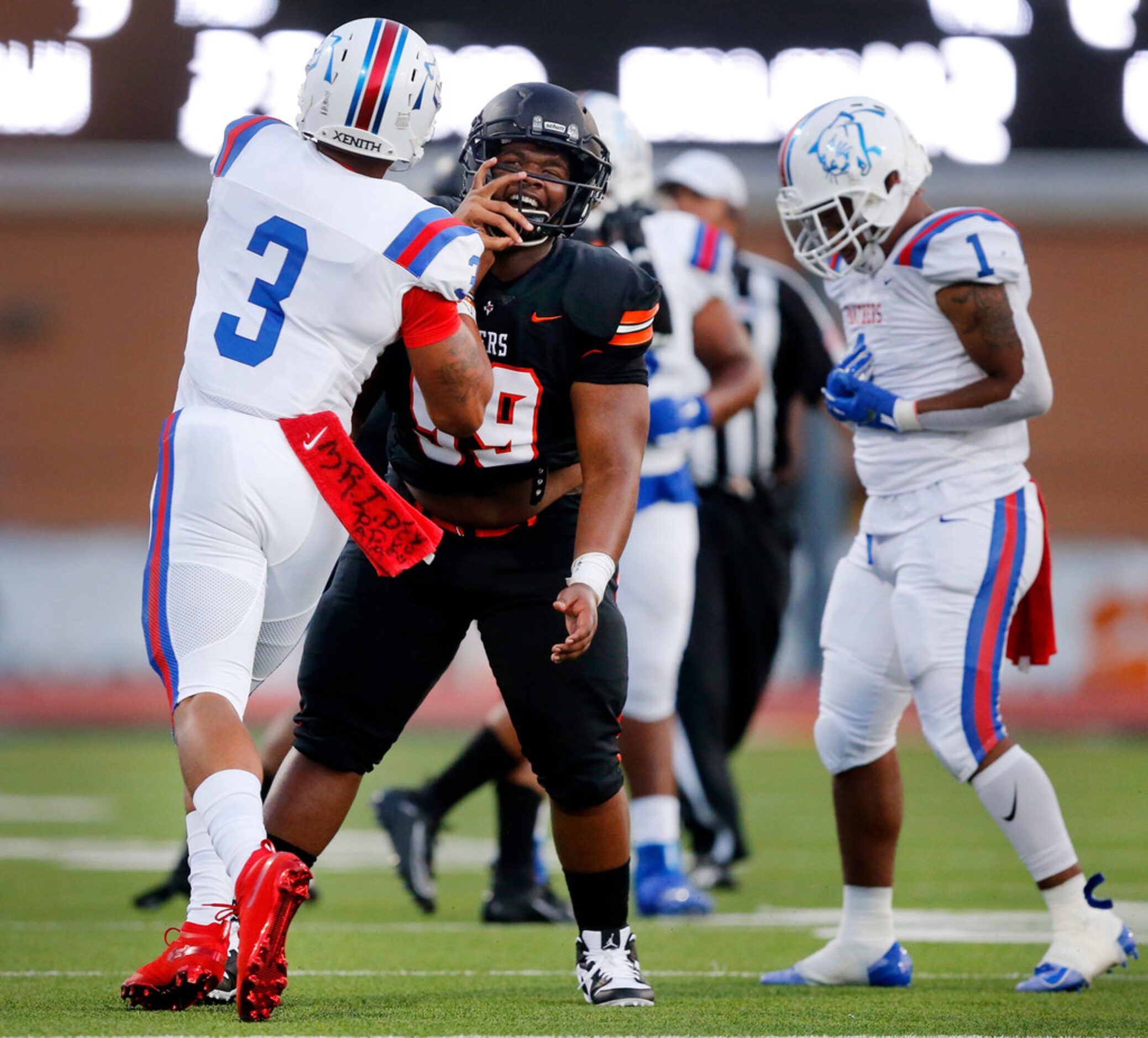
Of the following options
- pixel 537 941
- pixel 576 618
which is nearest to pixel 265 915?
pixel 576 618

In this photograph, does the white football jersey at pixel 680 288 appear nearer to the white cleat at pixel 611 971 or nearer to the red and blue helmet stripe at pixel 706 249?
the red and blue helmet stripe at pixel 706 249

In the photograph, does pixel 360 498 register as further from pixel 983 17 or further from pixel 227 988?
pixel 983 17

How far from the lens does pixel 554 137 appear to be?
3.34 meters

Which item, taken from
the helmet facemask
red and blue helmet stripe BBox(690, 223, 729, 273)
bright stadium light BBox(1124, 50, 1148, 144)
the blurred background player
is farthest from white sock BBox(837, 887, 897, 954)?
bright stadium light BBox(1124, 50, 1148, 144)

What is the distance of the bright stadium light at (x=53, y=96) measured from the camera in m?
11.0

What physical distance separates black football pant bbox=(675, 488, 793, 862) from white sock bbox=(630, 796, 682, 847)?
2.79 ft

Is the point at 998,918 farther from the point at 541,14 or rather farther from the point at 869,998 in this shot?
the point at 541,14

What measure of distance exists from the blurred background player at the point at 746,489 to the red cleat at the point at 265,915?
314 cm

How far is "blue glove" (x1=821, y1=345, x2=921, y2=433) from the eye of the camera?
12.6 ft

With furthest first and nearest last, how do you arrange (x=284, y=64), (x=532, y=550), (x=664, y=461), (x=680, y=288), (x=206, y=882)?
(x=284, y=64) → (x=680, y=288) → (x=664, y=461) → (x=532, y=550) → (x=206, y=882)

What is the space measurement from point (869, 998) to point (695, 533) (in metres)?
2.09

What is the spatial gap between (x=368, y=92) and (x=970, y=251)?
50.7 inches

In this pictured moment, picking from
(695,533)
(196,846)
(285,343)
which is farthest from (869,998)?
(695,533)

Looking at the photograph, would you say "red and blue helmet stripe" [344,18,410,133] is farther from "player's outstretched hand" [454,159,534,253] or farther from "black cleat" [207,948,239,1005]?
"black cleat" [207,948,239,1005]
